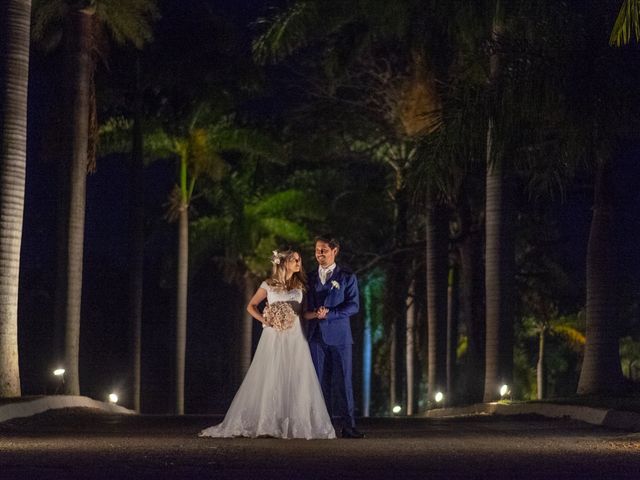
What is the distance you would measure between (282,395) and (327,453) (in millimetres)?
2318

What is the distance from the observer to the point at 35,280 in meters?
70.3

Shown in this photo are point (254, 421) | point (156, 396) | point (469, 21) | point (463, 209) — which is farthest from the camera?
point (156, 396)

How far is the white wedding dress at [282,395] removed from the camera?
50.1 ft

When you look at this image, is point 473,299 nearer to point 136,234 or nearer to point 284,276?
point 136,234

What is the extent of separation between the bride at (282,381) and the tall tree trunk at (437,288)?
1826cm

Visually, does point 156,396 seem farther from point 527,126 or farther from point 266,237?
point 527,126

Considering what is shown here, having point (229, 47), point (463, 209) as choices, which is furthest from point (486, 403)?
point (229, 47)

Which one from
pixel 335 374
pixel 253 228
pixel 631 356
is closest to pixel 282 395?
pixel 335 374

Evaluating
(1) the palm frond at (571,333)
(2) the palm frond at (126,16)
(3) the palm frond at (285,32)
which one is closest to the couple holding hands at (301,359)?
(2) the palm frond at (126,16)

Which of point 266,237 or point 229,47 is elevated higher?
point 229,47

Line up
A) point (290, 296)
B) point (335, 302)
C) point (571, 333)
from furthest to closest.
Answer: point (571, 333), point (290, 296), point (335, 302)

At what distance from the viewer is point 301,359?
50.8 ft

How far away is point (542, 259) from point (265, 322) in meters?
33.4

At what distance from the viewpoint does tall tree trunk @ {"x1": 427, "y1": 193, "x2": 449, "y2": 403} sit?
34344 millimetres
